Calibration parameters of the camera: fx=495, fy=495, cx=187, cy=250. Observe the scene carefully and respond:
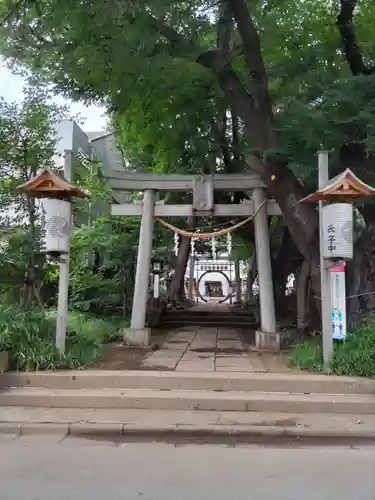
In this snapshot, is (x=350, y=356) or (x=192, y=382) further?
(x=350, y=356)

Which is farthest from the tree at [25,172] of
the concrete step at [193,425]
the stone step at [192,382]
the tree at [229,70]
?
the concrete step at [193,425]

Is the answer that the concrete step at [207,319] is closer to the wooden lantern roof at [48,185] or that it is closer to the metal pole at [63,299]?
the metal pole at [63,299]

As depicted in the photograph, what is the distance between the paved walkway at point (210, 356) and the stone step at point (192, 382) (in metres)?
0.70

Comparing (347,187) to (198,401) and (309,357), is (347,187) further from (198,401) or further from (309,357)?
(198,401)

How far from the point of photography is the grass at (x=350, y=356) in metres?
7.63

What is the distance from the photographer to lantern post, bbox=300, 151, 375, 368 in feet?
25.6

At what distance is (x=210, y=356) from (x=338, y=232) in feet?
11.4

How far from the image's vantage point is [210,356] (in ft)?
31.4

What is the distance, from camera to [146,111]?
10367mm

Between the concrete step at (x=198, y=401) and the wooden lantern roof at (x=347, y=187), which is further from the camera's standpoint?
the wooden lantern roof at (x=347, y=187)

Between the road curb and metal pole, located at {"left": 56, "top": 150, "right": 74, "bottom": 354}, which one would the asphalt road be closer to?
the road curb

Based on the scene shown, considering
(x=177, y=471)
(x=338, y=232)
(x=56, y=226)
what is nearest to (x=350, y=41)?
(x=338, y=232)

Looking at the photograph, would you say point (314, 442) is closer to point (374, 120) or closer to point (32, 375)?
point (32, 375)

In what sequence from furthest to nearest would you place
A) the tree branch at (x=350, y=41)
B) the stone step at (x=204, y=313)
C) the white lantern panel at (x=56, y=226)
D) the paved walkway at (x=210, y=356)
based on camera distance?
the stone step at (x=204, y=313) < the tree branch at (x=350, y=41) < the white lantern panel at (x=56, y=226) < the paved walkway at (x=210, y=356)
